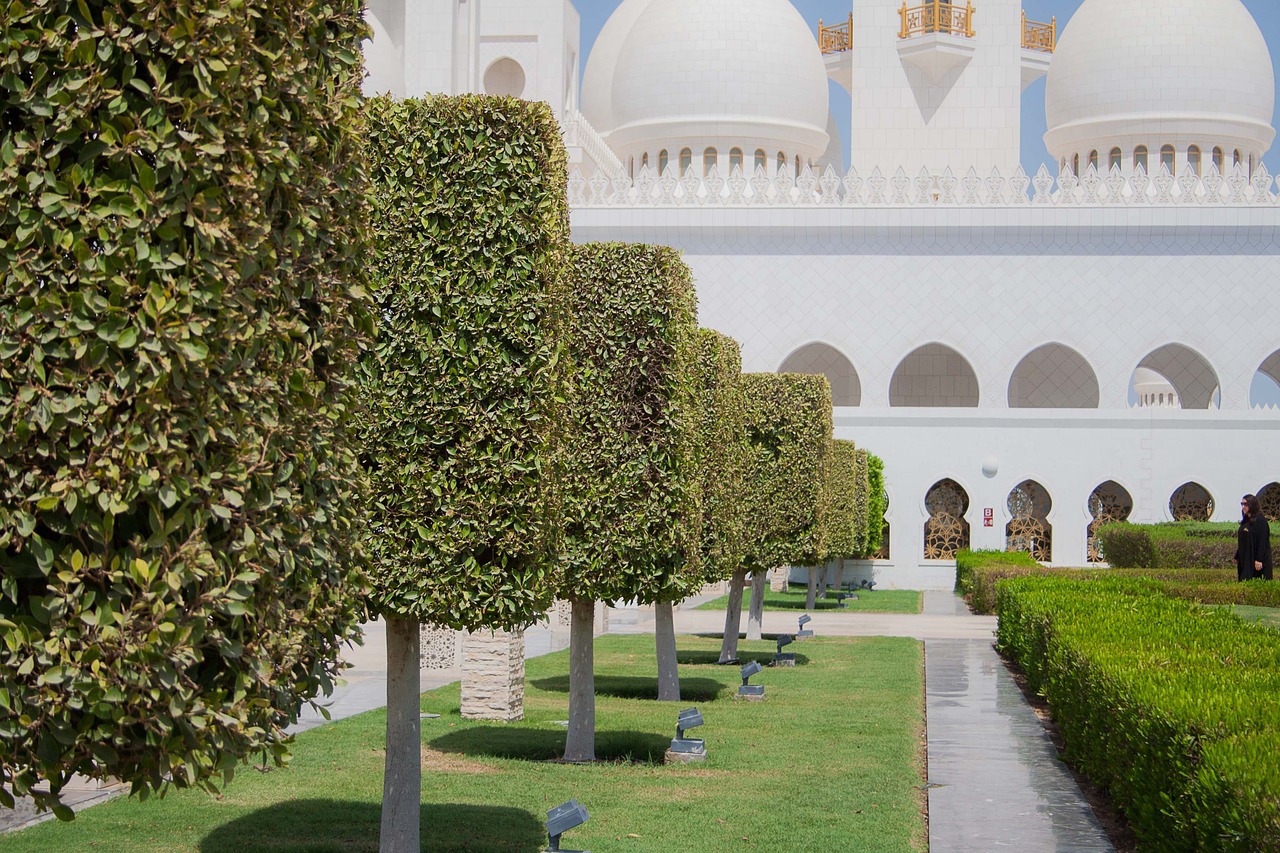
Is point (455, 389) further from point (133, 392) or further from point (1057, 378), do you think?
point (1057, 378)

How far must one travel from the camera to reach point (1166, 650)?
26.0ft

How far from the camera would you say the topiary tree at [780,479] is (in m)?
15.9

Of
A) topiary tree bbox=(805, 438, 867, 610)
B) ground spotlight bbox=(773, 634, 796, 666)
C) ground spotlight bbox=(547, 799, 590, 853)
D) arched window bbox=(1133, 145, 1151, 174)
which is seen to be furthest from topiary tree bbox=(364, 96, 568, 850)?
arched window bbox=(1133, 145, 1151, 174)

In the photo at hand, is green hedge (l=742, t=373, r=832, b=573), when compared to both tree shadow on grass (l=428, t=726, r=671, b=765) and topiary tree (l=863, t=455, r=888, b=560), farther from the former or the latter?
topiary tree (l=863, t=455, r=888, b=560)

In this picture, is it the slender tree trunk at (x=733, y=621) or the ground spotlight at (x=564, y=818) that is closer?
the ground spotlight at (x=564, y=818)

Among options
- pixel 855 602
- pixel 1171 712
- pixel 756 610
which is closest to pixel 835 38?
pixel 855 602

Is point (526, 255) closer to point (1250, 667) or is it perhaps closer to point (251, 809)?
point (251, 809)

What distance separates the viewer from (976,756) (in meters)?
8.98

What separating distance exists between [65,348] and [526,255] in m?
3.48

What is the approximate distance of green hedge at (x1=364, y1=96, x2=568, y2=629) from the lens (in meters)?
6.62

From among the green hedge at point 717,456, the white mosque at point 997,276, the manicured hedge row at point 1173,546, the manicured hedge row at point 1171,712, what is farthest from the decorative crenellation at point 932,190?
the manicured hedge row at point 1171,712

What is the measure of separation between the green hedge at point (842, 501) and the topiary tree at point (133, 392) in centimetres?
1502

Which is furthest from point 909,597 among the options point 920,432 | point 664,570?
point 664,570

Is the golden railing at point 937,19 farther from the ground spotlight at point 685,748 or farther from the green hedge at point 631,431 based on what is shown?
the ground spotlight at point 685,748
